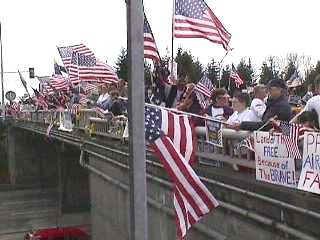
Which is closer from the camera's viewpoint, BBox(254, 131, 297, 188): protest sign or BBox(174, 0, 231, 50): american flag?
BBox(254, 131, 297, 188): protest sign

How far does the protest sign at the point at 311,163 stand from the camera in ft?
23.9

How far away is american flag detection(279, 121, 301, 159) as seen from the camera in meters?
7.79

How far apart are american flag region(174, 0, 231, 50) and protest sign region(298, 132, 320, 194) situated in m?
4.43

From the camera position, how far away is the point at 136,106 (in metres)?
5.98

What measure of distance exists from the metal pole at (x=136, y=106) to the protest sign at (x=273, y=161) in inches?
99.9

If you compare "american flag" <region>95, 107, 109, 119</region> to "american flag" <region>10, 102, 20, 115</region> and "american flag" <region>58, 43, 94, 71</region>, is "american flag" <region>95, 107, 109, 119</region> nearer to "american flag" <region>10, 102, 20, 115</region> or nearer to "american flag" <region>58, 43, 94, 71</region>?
"american flag" <region>58, 43, 94, 71</region>

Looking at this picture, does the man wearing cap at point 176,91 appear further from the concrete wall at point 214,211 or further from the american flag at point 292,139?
the american flag at point 292,139

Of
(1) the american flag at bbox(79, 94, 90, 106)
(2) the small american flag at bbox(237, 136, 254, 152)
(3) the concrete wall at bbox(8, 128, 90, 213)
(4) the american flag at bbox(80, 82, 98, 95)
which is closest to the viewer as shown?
(2) the small american flag at bbox(237, 136, 254, 152)

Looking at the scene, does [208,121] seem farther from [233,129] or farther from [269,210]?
[269,210]

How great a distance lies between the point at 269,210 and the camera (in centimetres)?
873

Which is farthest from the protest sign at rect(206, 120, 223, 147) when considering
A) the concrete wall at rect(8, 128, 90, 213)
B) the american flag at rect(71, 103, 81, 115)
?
the concrete wall at rect(8, 128, 90, 213)

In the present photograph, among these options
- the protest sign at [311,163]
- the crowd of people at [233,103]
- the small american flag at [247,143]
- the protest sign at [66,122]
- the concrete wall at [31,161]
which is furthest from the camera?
the concrete wall at [31,161]

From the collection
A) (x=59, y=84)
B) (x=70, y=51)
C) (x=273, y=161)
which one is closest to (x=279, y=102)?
(x=273, y=161)

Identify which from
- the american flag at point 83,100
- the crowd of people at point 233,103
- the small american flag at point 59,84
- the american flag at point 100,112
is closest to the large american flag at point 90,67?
the american flag at point 100,112
